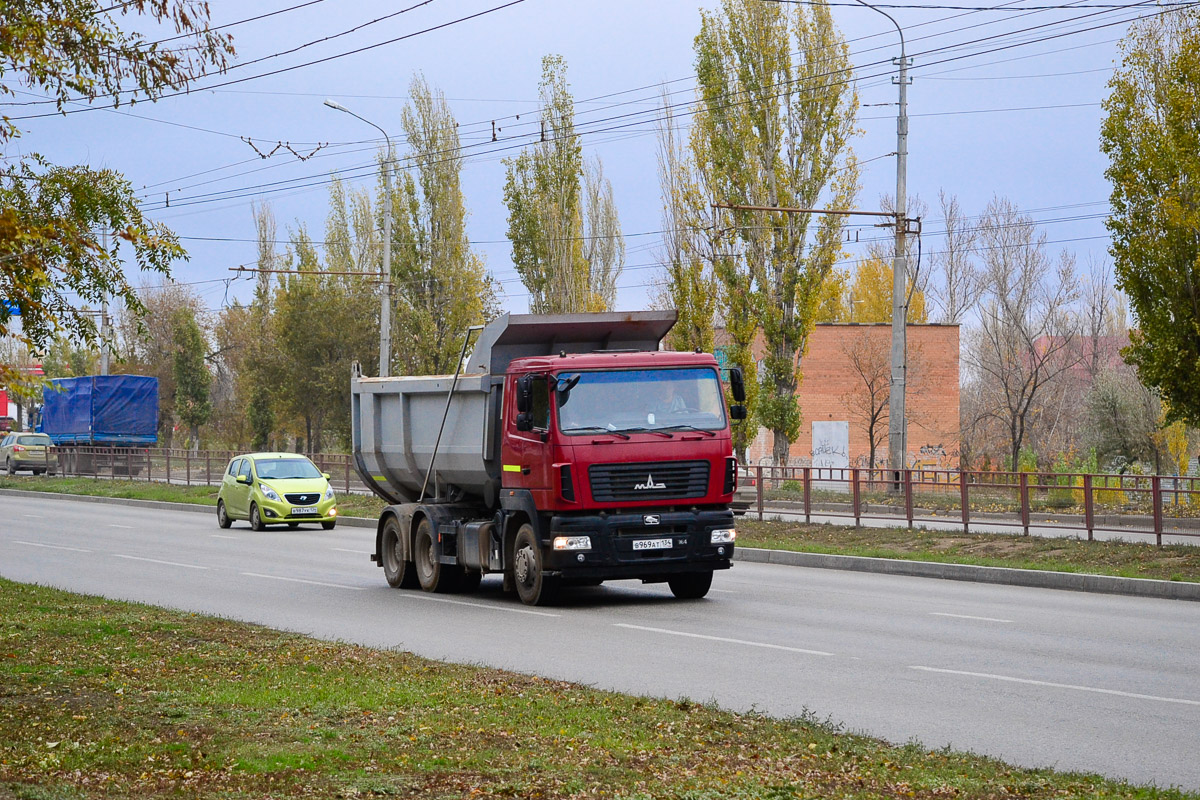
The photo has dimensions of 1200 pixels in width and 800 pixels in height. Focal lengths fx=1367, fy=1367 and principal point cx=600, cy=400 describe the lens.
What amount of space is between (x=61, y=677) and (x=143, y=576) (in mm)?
9923

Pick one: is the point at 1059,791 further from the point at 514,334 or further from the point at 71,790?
the point at 514,334

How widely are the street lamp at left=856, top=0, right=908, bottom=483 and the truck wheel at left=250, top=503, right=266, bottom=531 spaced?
13775 mm

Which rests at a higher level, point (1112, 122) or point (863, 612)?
point (1112, 122)

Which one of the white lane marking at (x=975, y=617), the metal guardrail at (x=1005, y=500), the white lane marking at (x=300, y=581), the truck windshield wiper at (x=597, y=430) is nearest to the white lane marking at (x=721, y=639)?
the truck windshield wiper at (x=597, y=430)

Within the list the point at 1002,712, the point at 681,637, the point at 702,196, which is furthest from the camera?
the point at 702,196

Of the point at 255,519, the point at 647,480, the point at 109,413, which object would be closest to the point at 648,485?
the point at 647,480

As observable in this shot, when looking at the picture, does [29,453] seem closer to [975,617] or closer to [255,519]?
[255,519]

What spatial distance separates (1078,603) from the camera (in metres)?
16.0

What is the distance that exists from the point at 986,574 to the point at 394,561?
8.19 m

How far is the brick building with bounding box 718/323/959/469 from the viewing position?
59.6 metres

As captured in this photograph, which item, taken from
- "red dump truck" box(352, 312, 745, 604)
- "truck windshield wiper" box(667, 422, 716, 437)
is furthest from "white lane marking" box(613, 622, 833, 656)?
"truck windshield wiper" box(667, 422, 716, 437)

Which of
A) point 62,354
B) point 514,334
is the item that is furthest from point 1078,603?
point 62,354

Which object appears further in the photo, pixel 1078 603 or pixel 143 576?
pixel 143 576

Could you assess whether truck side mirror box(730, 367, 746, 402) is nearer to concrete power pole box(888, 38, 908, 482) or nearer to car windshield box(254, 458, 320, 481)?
concrete power pole box(888, 38, 908, 482)
